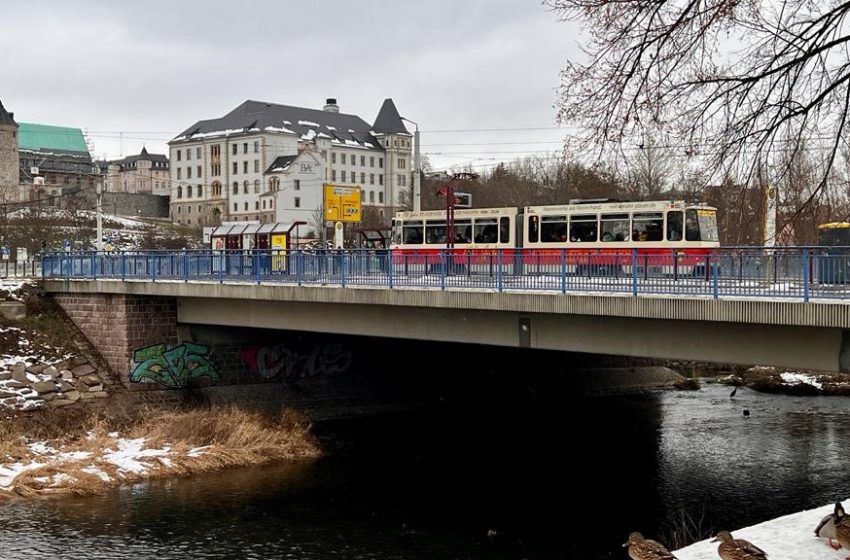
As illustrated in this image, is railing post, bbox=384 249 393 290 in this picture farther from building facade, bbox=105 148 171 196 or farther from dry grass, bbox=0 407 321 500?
building facade, bbox=105 148 171 196

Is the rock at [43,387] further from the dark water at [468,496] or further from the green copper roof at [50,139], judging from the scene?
the green copper roof at [50,139]

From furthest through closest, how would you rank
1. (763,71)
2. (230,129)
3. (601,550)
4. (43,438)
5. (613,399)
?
(230,129) → (613,399) → (43,438) → (601,550) → (763,71)

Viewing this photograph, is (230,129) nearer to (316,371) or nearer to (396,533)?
(316,371)

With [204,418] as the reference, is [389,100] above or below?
above

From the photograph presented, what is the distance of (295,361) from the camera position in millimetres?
34094

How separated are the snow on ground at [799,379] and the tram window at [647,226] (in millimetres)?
15286

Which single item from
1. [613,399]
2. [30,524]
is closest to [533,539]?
[30,524]

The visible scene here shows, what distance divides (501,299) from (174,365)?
50.4 feet

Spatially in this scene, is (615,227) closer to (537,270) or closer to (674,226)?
(674,226)

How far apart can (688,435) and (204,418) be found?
51.5ft

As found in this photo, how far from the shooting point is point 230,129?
419ft

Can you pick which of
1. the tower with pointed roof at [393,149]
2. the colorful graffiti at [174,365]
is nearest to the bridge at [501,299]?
the colorful graffiti at [174,365]

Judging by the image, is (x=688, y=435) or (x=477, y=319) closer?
(x=477, y=319)

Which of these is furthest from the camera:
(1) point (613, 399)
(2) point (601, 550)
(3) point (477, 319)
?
(1) point (613, 399)
